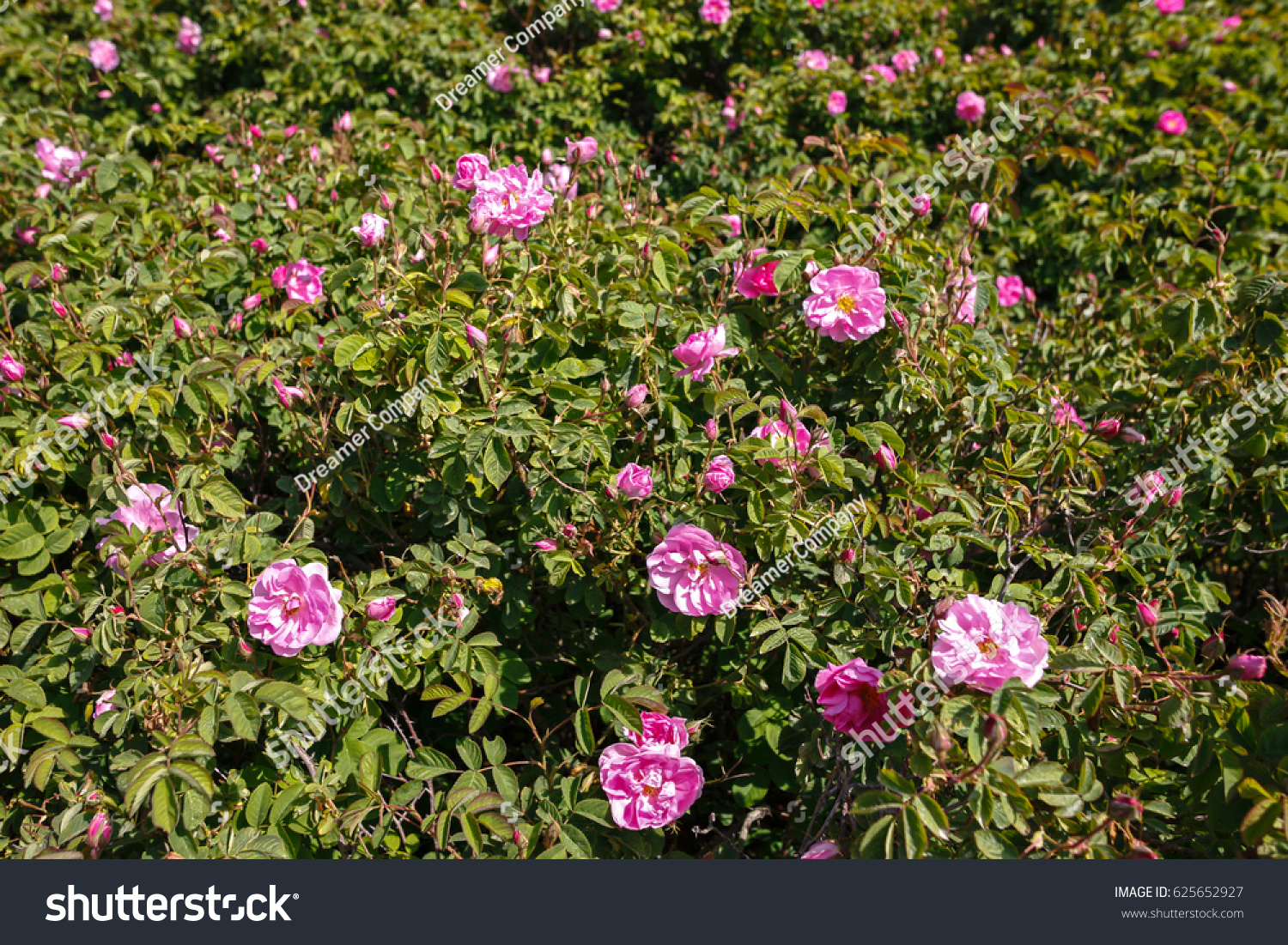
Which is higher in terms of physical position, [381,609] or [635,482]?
[635,482]

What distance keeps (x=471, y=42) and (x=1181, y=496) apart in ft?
11.3

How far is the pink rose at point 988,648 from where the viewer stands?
4.38 ft

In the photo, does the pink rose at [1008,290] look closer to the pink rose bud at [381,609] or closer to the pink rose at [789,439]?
the pink rose at [789,439]

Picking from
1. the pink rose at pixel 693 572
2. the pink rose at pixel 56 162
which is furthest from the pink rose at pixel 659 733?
the pink rose at pixel 56 162

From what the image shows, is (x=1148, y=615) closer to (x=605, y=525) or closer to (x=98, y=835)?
(x=605, y=525)

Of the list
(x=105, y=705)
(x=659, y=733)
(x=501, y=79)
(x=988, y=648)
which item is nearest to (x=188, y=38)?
(x=501, y=79)

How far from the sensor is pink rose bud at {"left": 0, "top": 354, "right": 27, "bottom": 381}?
1.89 meters

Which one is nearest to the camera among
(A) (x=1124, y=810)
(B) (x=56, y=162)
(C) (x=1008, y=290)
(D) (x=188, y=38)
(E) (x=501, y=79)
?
(A) (x=1124, y=810)

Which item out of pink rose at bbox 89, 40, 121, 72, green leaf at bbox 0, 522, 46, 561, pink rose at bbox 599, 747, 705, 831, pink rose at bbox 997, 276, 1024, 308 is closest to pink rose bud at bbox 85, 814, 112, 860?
green leaf at bbox 0, 522, 46, 561

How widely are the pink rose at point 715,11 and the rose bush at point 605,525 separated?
1.81 metres

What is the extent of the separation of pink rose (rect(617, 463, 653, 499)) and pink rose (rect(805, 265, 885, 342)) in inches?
20.3

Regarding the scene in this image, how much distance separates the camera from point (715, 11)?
13.2 ft

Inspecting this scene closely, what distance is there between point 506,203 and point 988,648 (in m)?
1.30

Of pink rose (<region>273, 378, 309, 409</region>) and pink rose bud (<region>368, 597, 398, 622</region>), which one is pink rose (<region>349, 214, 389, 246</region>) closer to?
pink rose (<region>273, 378, 309, 409</region>)
